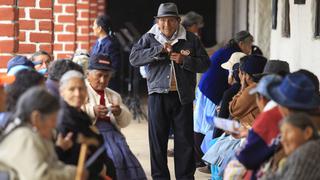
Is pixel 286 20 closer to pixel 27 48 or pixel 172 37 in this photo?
pixel 172 37

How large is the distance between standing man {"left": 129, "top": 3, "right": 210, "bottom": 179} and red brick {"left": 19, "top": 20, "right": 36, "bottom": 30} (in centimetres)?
138

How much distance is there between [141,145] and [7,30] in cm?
422

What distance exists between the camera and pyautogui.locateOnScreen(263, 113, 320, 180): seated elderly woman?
5.13m

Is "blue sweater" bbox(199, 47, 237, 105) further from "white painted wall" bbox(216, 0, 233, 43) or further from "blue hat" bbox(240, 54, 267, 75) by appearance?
"white painted wall" bbox(216, 0, 233, 43)

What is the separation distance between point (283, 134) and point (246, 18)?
36.3ft

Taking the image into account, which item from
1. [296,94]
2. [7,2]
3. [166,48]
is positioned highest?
[7,2]

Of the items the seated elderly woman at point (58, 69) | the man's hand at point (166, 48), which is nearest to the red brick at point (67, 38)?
the man's hand at point (166, 48)

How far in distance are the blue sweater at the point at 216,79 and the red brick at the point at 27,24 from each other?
202cm

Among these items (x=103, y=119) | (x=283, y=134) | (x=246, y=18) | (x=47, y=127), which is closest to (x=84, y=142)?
(x=47, y=127)

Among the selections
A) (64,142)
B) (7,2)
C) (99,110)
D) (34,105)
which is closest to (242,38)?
(7,2)

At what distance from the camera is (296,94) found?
18.4 feet

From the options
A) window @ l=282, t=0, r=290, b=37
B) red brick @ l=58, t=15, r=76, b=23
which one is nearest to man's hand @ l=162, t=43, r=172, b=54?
window @ l=282, t=0, r=290, b=37

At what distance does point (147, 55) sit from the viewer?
27.9 ft

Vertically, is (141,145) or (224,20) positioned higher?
(224,20)
